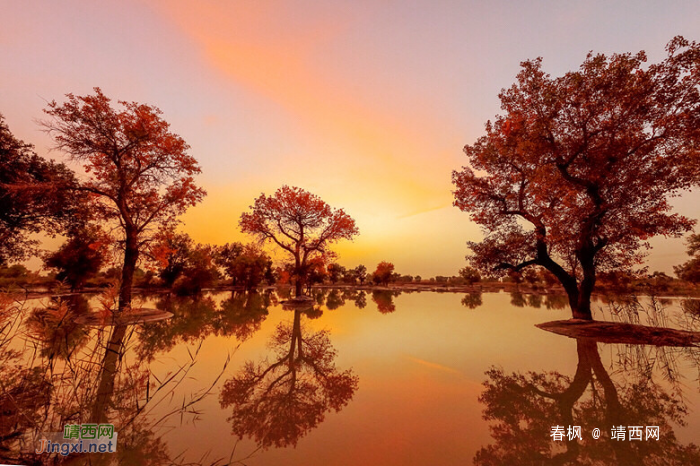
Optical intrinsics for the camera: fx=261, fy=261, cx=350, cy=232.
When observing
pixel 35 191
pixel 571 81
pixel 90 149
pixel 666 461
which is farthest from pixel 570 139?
pixel 35 191

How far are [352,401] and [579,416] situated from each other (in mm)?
3907

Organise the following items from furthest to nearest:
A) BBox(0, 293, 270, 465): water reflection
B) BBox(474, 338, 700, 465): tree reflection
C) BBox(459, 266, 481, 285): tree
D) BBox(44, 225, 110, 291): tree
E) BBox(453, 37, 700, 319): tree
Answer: BBox(459, 266, 481, 285): tree < BBox(44, 225, 110, 291): tree < BBox(453, 37, 700, 319): tree < BBox(474, 338, 700, 465): tree reflection < BBox(0, 293, 270, 465): water reflection

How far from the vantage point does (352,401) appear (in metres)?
5.09

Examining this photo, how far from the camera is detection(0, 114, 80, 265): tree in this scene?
14.1 meters

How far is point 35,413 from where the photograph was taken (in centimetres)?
409

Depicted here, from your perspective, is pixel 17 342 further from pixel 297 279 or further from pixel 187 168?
pixel 297 279

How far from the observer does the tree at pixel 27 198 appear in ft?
46.3

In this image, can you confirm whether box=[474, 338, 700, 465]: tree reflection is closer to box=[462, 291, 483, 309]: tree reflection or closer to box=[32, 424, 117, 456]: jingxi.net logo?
box=[32, 424, 117, 456]: jingxi.net logo

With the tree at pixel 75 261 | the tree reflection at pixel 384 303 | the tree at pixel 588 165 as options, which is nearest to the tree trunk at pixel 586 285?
the tree at pixel 588 165

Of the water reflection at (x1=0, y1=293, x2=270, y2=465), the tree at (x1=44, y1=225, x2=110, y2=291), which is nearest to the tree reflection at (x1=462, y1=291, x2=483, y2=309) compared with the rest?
the water reflection at (x1=0, y1=293, x2=270, y2=465)

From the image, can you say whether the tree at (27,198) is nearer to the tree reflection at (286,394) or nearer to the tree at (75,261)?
the tree at (75,261)

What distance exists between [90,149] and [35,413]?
53.5ft

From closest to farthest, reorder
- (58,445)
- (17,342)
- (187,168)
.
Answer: (58,445) → (17,342) → (187,168)

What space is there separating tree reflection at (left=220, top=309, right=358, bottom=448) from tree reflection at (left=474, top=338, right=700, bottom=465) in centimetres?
→ 264
